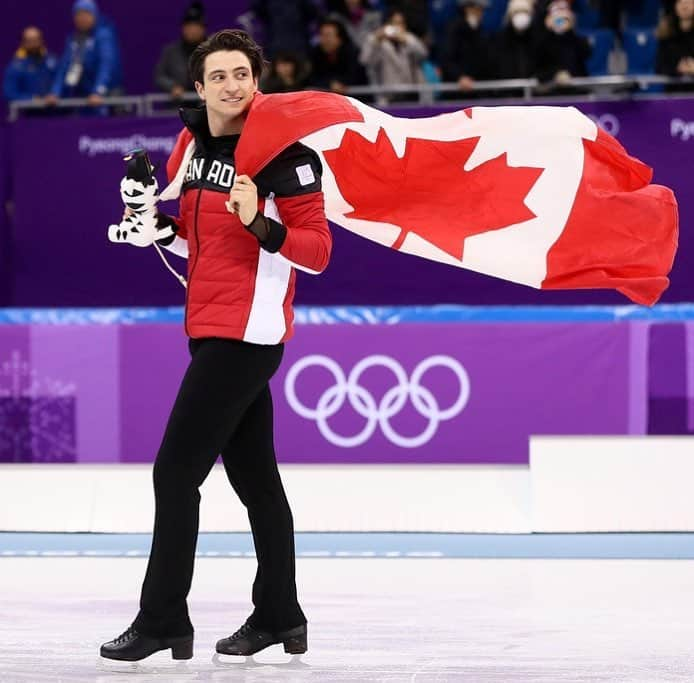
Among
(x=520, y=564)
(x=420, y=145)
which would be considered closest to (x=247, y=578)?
(x=520, y=564)

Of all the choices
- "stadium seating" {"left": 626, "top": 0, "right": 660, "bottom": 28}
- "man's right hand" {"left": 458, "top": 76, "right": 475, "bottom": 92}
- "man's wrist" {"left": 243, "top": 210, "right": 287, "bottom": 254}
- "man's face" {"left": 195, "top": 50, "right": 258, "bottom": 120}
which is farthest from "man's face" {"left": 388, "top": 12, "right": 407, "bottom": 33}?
"man's wrist" {"left": 243, "top": 210, "right": 287, "bottom": 254}

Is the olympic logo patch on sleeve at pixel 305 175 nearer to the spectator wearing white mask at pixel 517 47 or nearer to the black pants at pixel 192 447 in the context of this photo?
the black pants at pixel 192 447

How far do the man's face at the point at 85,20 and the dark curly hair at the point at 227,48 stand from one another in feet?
27.4

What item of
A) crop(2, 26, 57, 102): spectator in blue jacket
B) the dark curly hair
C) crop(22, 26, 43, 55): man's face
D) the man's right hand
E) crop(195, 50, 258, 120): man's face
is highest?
crop(22, 26, 43, 55): man's face

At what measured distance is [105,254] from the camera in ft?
37.8

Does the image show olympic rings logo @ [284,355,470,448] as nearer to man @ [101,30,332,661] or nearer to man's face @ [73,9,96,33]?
man @ [101,30,332,661]

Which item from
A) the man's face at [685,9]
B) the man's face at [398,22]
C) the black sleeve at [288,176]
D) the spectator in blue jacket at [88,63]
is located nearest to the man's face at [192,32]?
the spectator in blue jacket at [88,63]

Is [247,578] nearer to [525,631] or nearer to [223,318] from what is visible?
[525,631]

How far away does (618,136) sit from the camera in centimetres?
1041

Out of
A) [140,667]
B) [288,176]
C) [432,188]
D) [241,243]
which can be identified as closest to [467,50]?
[432,188]

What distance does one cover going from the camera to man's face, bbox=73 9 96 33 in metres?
12.2

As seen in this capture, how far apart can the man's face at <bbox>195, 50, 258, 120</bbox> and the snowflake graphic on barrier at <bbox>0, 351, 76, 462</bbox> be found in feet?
13.8

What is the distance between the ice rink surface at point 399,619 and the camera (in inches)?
165

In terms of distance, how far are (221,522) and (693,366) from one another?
9.10 ft
